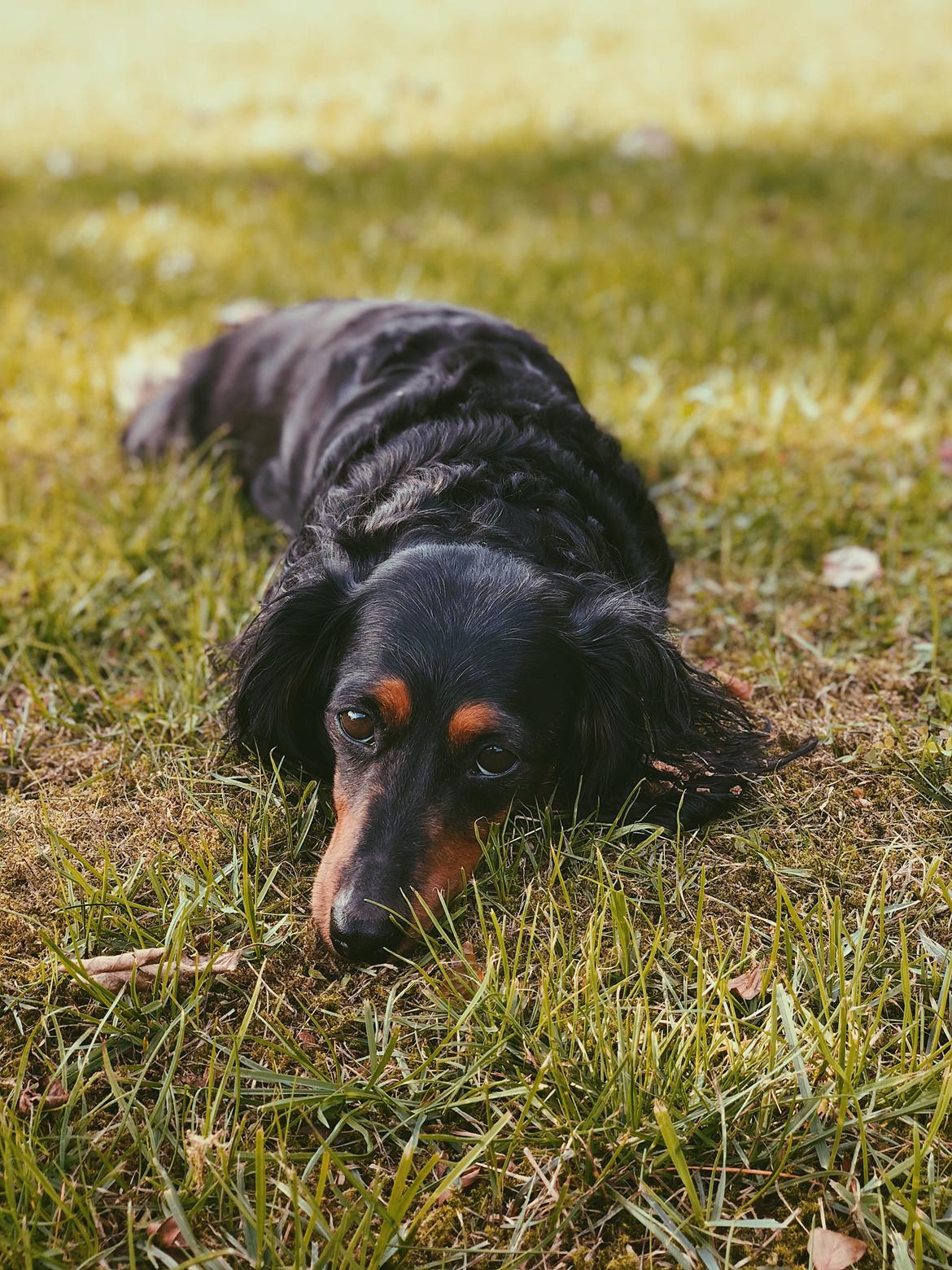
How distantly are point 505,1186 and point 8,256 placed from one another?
5699 millimetres

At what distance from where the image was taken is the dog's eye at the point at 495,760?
2.28 meters

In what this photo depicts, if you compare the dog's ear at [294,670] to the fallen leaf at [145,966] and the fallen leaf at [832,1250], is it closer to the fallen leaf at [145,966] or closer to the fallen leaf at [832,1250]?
the fallen leaf at [145,966]

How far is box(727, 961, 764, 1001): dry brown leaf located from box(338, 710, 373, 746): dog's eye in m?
0.87

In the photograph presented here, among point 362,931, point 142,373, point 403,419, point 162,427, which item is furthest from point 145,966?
point 142,373

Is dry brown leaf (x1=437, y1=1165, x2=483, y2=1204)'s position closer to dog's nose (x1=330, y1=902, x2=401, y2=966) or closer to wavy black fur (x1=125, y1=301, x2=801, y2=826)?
dog's nose (x1=330, y1=902, x2=401, y2=966)

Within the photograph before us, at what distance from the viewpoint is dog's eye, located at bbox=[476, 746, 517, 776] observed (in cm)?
228

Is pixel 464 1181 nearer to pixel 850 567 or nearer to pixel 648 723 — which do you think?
pixel 648 723

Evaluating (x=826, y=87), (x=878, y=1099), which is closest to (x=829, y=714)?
(x=878, y=1099)

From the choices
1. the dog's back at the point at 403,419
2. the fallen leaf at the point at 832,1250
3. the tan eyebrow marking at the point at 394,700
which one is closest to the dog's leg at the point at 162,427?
the dog's back at the point at 403,419

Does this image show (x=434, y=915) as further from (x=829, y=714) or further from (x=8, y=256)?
(x=8, y=256)

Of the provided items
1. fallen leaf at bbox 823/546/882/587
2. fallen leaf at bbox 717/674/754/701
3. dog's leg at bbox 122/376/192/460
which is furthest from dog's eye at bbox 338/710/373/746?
dog's leg at bbox 122/376/192/460

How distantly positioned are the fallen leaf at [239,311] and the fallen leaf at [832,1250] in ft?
14.7

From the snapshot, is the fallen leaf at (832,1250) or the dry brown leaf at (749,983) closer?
the fallen leaf at (832,1250)

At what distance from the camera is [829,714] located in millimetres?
2857
